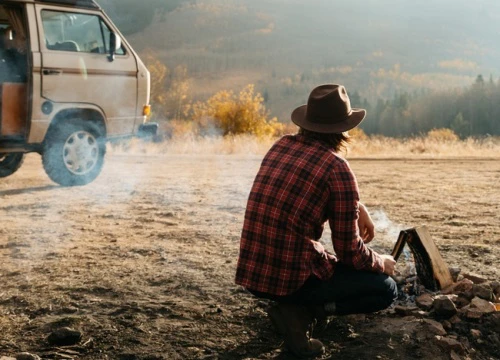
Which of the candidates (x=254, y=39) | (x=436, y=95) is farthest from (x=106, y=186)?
(x=254, y=39)

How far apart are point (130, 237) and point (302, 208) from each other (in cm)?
332

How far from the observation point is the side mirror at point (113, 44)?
9.00 m

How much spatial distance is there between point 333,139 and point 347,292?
0.82 m

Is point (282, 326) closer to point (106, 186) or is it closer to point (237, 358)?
point (237, 358)

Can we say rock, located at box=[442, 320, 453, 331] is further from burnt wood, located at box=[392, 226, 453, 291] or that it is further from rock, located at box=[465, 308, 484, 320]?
burnt wood, located at box=[392, 226, 453, 291]

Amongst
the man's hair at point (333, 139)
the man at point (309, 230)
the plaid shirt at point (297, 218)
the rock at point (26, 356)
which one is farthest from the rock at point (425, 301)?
the rock at point (26, 356)

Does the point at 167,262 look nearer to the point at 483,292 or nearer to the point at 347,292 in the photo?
the point at 347,292

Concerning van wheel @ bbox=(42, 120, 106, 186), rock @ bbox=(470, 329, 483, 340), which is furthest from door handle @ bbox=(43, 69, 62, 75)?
rock @ bbox=(470, 329, 483, 340)

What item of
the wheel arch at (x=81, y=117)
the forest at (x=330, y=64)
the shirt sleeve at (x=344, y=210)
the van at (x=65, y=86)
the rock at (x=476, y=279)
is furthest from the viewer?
the forest at (x=330, y=64)

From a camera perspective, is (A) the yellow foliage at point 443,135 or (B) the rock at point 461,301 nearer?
(B) the rock at point 461,301

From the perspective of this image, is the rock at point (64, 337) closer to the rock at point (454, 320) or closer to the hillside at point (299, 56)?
the rock at point (454, 320)

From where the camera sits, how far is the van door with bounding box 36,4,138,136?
27.7ft

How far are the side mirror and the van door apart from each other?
2.7 inches

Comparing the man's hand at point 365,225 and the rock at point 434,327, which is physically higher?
the man's hand at point 365,225
